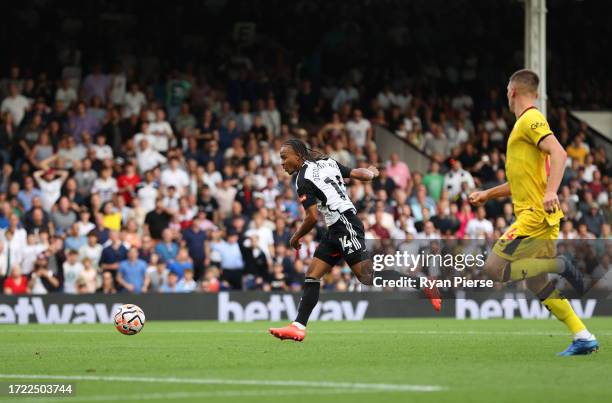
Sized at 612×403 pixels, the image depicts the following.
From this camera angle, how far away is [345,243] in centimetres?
1245

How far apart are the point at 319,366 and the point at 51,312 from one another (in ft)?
37.8

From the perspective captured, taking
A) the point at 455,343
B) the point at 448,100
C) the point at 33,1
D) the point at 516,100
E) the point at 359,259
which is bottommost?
the point at 455,343

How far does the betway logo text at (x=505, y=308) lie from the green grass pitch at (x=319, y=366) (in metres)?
6.04

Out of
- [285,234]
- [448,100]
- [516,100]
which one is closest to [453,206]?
[285,234]

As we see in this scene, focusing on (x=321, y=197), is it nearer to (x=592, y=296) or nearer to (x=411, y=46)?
(x=592, y=296)

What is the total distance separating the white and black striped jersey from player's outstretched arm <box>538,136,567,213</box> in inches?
107

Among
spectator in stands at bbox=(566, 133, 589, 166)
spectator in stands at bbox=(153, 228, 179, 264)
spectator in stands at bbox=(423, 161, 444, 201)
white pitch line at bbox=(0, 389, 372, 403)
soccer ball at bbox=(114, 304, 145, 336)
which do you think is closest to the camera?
white pitch line at bbox=(0, 389, 372, 403)

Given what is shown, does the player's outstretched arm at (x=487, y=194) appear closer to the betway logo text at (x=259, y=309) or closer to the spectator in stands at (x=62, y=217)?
the betway logo text at (x=259, y=309)

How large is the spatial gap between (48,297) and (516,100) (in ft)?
39.1

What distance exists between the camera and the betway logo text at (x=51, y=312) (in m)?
20.5

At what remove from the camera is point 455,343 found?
1272cm

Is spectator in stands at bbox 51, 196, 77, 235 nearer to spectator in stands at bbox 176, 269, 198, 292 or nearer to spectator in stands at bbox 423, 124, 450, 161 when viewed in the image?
spectator in stands at bbox 176, 269, 198, 292

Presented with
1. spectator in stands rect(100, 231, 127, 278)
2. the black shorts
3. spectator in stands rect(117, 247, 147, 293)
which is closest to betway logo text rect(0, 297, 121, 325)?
spectator in stands rect(117, 247, 147, 293)

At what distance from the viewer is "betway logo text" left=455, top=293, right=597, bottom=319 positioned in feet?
70.8
